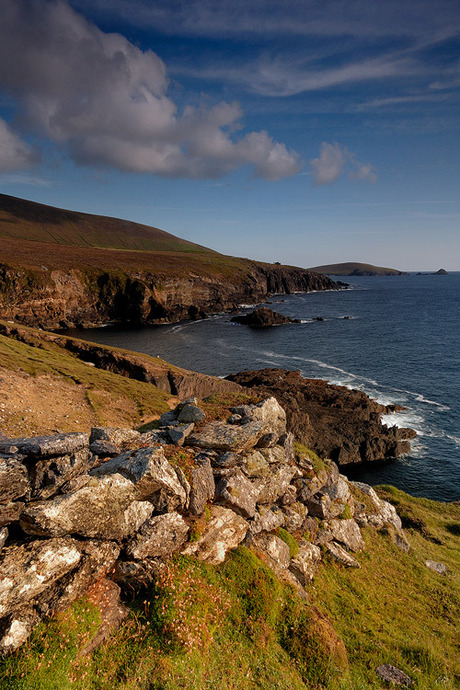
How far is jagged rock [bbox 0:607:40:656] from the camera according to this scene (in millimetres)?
9133

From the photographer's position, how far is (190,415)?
19.5m

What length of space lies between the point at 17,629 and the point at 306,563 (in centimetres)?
1171

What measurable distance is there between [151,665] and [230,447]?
28.7ft

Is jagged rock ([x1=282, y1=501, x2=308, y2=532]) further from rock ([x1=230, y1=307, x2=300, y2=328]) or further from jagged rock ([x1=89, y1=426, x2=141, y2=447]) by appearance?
rock ([x1=230, y1=307, x2=300, y2=328])

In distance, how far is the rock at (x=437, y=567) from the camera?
68.5ft

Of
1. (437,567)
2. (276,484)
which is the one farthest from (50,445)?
(437,567)

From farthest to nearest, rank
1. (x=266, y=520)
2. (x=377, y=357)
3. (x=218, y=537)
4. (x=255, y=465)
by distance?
(x=377, y=357)
(x=255, y=465)
(x=266, y=520)
(x=218, y=537)

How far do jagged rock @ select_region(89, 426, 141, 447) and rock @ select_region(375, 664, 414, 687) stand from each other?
12.8 metres

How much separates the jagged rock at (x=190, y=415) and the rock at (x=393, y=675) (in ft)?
40.5

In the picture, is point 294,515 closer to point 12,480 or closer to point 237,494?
point 237,494

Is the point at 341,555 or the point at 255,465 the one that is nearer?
the point at 255,465

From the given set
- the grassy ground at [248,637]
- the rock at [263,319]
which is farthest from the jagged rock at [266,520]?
the rock at [263,319]

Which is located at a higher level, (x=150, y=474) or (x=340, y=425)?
(x=150, y=474)

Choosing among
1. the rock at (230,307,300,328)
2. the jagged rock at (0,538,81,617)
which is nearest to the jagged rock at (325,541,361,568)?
the jagged rock at (0,538,81,617)
